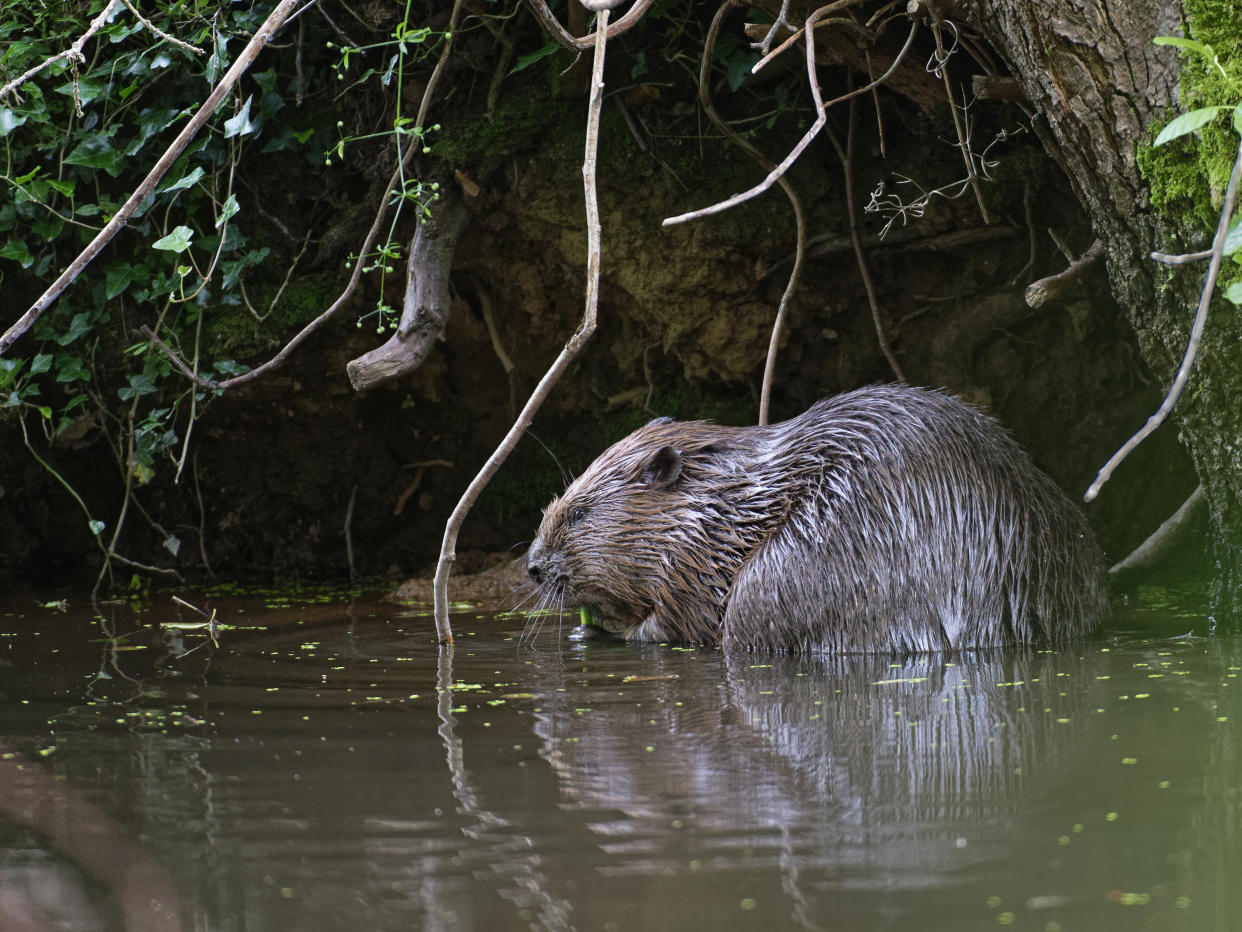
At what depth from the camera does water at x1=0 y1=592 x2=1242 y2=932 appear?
1828mm

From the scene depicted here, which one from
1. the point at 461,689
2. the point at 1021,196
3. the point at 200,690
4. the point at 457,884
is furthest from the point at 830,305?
the point at 457,884

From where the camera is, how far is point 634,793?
243 cm

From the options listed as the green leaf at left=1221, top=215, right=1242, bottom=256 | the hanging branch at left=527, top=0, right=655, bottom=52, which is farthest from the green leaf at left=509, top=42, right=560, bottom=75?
the green leaf at left=1221, top=215, right=1242, bottom=256

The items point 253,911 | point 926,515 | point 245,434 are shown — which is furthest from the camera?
point 245,434

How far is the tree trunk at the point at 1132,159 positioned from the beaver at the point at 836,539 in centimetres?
59

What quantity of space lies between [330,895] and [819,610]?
2679 mm

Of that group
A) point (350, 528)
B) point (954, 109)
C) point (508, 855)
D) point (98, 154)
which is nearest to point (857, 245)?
point (954, 109)

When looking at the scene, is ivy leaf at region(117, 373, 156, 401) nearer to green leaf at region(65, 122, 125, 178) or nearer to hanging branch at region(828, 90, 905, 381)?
green leaf at region(65, 122, 125, 178)

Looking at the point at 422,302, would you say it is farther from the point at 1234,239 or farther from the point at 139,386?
the point at 1234,239

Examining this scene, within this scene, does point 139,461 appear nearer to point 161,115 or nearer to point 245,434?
point 245,434

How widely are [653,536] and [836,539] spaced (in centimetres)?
85

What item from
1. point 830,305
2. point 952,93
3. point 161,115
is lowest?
point 830,305

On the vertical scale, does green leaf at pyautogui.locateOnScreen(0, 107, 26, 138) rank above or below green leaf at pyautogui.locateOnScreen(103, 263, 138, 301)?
above

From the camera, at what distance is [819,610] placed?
4332 mm
